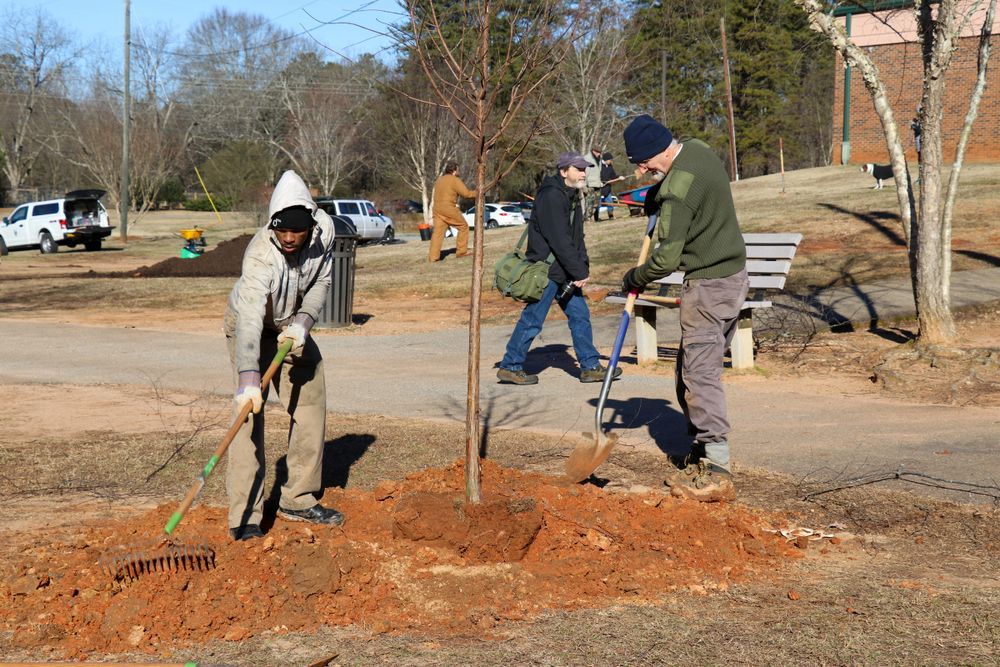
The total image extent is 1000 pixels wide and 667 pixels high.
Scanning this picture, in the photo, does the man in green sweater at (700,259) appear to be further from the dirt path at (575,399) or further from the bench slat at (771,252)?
the bench slat at (771,252)

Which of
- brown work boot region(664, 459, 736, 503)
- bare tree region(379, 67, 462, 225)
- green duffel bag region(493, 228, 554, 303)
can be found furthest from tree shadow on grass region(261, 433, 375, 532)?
bare tree region(379, 67, 462, 225)

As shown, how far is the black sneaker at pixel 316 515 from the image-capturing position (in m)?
4.99

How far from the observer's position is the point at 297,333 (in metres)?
4.72

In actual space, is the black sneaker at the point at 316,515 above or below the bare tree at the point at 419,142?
below

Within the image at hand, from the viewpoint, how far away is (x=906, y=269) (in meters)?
14.3

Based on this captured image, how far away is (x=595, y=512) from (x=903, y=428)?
3032 mm

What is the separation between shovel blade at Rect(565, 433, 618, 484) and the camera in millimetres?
5575

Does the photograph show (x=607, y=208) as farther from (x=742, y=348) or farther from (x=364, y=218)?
(x=742, y=348)

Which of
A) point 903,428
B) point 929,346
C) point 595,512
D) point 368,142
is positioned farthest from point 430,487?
point 368,142

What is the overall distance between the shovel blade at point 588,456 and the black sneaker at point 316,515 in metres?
1.30

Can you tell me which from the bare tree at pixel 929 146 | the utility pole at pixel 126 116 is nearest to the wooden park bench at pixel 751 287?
the bare tree at pixel 929 146

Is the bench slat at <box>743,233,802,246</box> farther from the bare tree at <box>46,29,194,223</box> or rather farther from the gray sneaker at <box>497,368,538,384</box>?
the bare tree at <box>46,29,194,223</box>

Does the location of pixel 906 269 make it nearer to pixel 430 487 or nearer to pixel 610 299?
pixel 610 299

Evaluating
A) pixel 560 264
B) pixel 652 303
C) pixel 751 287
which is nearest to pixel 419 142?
pixel 751 287
